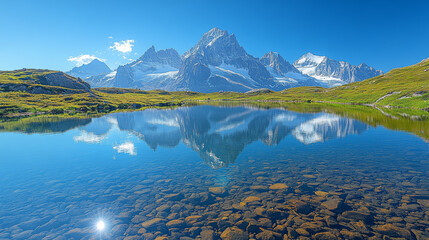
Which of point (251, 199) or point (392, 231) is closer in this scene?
point (392, 231)

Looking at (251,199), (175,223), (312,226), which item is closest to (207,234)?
(175,223)

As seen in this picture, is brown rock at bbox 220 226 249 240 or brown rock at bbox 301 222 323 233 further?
brown rock at bbox 301 222 323 233

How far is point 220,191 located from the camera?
1767 cm

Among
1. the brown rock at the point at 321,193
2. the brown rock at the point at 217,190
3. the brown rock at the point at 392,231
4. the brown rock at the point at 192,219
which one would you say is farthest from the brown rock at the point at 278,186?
the brown rock at the point at 192,219

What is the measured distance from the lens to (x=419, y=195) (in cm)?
1527

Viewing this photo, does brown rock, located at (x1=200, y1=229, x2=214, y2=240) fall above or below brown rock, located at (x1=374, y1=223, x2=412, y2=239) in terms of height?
below

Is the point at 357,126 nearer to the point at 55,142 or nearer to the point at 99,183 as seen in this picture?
the point at 99,183

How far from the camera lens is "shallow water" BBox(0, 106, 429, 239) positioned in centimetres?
1250

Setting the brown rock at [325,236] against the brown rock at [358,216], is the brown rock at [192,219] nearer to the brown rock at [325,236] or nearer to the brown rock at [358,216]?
the brown rock at [325,236]

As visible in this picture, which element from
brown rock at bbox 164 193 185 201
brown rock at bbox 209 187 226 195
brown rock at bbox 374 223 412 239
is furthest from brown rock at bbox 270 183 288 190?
brown rock at bbox 164 193 185 201

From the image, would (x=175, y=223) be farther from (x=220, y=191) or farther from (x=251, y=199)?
(x=251, y=199)

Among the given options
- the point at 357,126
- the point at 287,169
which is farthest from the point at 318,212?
the point at 357,126

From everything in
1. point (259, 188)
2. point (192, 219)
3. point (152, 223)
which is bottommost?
point (152, 223)

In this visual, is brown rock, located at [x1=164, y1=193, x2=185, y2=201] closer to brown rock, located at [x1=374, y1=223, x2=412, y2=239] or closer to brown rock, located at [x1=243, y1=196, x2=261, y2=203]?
brown rock, located at [x1=243, y1=196, x2=261, y2=203]
